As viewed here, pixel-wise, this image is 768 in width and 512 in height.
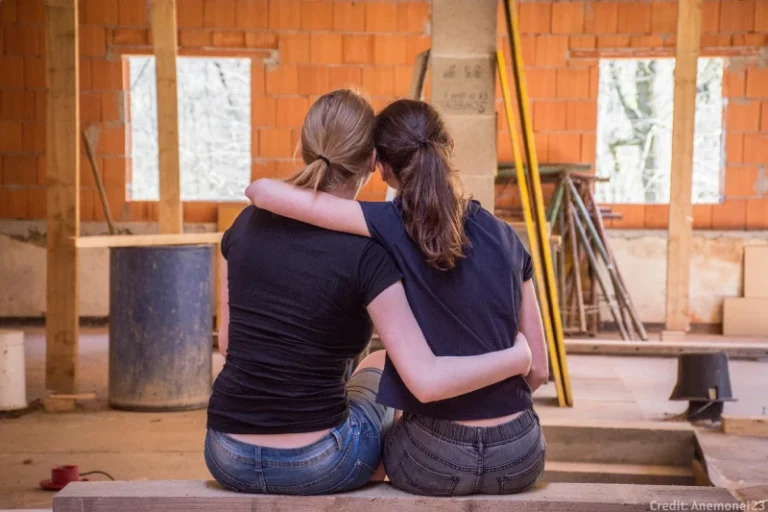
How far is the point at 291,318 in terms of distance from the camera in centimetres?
194

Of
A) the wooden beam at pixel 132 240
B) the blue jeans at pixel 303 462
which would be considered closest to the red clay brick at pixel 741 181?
the wooden beam at pixel 132 240

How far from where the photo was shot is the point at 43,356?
23.4ft

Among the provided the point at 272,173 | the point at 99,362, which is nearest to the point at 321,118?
the point at 99,362

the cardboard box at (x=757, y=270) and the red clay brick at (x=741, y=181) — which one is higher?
the red clay brick at (x=741, y=181)

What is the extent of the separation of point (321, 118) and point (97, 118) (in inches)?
288

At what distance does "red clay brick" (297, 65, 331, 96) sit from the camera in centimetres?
881

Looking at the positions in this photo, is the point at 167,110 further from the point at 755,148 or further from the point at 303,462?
the point at 755,148

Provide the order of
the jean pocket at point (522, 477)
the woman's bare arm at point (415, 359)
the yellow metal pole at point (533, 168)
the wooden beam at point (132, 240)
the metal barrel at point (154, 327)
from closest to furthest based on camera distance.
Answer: the woman's bare arm at point (415, 359)
the jean pocket at point (522, 477)
the yellow metal pole at point (533, 168)
the wooden beam at point (132, 240)
the metal barrel at point (154, 327)

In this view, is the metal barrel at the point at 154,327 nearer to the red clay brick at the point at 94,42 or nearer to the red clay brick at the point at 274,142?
the red clay brick at the point at 274,142

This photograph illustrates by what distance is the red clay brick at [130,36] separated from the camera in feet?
28.6

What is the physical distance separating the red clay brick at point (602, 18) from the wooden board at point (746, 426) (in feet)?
16.6

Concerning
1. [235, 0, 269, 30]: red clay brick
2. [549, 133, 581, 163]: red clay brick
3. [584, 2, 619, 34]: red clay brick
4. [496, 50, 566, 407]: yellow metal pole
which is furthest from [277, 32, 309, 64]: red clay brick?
[496, 50, 566, 407]: yellow metal pole

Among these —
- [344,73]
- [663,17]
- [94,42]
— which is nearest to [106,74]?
[94,42]

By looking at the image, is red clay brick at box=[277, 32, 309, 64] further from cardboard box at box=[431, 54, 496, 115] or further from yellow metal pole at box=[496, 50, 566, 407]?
cardboard box at box=[431, 54, 496, 115]
